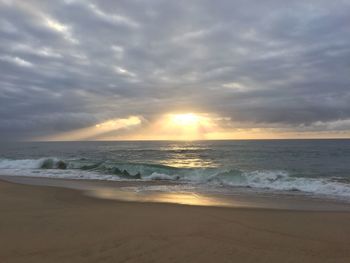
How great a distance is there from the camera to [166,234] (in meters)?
6.69

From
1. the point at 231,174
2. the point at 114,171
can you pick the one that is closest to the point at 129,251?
the point at 231,174

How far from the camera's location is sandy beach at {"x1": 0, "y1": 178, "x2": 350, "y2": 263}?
5477 millimetres

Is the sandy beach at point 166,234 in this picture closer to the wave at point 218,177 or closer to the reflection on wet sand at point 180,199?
the reflection on wet sand at point 180,199

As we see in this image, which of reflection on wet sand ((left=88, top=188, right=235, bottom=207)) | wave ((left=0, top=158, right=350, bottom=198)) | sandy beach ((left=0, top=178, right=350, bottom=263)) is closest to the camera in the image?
sandy beach ((left=0, top=178, right=350, bottom=263))

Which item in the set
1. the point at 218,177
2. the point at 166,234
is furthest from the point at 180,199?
the point at 218,177

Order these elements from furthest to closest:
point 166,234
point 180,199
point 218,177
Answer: point 218,177 < point 180,199 < point 166,234

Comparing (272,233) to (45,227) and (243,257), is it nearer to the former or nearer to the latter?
(243,257)

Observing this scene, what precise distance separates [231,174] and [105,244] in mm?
15955

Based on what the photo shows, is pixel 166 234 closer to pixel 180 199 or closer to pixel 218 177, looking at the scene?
pixel 180 199

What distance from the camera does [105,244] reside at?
5.95 m

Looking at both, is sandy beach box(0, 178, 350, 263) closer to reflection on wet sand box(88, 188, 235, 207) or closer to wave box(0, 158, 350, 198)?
reflection on wet sand box(88, 188, 235, 207)

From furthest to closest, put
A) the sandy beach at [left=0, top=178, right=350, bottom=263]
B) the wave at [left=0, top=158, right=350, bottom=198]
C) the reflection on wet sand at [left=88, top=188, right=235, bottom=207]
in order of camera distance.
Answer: the wave at [left=0, top=158, right=350, bottom=198] < the reflection on wet sand at [left=88, top=188, right=235, bottom=207] < the sandy beach at [left=0, top=178, right=350, bottom=263]

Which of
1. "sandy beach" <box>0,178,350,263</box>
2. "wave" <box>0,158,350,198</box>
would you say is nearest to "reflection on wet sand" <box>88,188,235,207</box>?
"sandy beach" <box>0,178,350,263</box>

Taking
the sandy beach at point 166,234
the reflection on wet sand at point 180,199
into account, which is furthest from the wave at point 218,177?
the sandy beach at point 166,234
